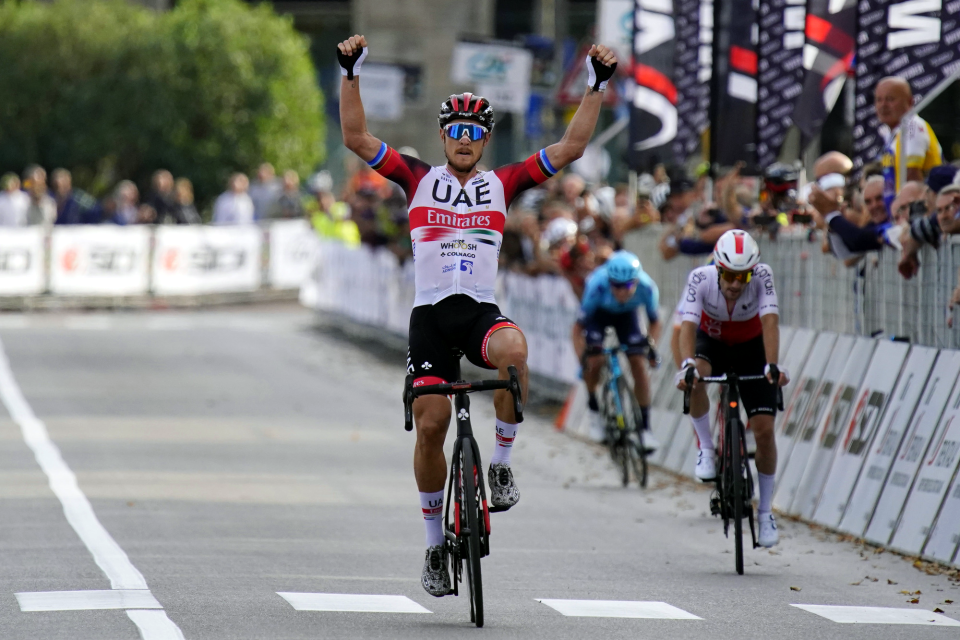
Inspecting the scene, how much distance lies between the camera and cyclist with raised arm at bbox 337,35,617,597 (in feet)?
29.1

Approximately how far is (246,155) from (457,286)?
3579 cm

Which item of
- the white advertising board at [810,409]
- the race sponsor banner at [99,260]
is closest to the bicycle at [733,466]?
the white advertising board at [810,409]

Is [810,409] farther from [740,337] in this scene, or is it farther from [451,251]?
[451,251]

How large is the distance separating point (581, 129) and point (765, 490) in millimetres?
3203

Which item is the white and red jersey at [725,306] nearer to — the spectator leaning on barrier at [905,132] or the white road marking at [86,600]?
the spectator leaning on barrier at [905,132]

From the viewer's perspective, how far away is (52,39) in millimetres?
44844

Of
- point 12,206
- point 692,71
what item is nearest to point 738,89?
point 692,71

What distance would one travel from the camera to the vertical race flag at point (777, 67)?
16344 millimetres

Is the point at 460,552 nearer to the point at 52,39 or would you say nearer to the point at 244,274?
the point at 244,274

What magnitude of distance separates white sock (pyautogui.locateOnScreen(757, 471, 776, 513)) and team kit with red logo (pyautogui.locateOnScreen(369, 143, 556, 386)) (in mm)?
2985

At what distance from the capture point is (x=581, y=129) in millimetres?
9156

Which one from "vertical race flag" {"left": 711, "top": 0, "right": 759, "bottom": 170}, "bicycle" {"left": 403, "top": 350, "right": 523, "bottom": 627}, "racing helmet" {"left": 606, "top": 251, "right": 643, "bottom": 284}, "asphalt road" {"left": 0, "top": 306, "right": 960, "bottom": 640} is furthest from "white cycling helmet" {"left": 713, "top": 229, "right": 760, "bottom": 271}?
"vertical race flag" {"left": 711, "top": 0, "right": 759, "bottom": 170}

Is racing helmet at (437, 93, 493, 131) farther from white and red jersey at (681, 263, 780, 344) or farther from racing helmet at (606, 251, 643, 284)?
racing helmet at (606, 251, 643, 284)

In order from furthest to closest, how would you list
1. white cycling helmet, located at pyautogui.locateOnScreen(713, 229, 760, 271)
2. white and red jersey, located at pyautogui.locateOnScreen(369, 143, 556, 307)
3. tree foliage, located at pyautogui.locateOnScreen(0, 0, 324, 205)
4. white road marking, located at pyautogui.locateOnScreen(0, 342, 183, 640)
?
tree foliage, located at pyautogui.locateOnScreen(0, 0, 324, 205), white cycling helmet, located at pyautogui.locateOnScreen(713, 229, 760, 271), white road marking, located at pyautogui.locateOnScreen(0, 342, 183, 640), white and red jersey, located at pyautogui.locateOnScreen(369, 143, 556, 307)
